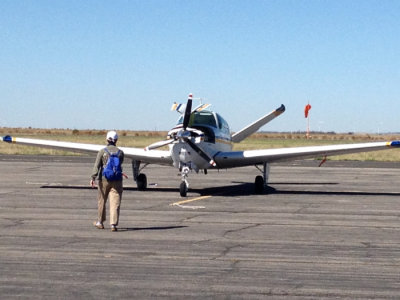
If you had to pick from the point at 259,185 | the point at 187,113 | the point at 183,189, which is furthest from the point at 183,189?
the point at 259,185

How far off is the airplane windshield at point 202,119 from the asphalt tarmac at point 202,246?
7.20 feet

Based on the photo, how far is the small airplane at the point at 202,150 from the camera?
73.4ft

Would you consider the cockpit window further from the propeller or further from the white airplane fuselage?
the propeller

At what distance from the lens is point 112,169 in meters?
14.3

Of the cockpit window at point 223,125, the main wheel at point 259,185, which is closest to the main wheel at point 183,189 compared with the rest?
the main wheel at point 259,185

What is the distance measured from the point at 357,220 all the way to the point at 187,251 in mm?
6084

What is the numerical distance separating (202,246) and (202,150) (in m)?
10.9

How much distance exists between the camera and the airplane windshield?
23.6 metres

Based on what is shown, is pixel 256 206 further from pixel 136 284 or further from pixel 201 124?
pixel 136 284

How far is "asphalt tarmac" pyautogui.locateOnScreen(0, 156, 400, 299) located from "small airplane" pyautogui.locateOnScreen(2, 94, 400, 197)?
1064mm

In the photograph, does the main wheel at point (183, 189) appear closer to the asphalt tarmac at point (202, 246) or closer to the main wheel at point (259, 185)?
the asphalt tarmac at point (202, 246)

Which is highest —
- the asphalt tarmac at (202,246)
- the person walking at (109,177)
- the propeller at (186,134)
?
the propeller at (186,134)

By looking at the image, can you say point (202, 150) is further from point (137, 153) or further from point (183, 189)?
point (137, 153)

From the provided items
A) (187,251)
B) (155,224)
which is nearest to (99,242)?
(187,251)
